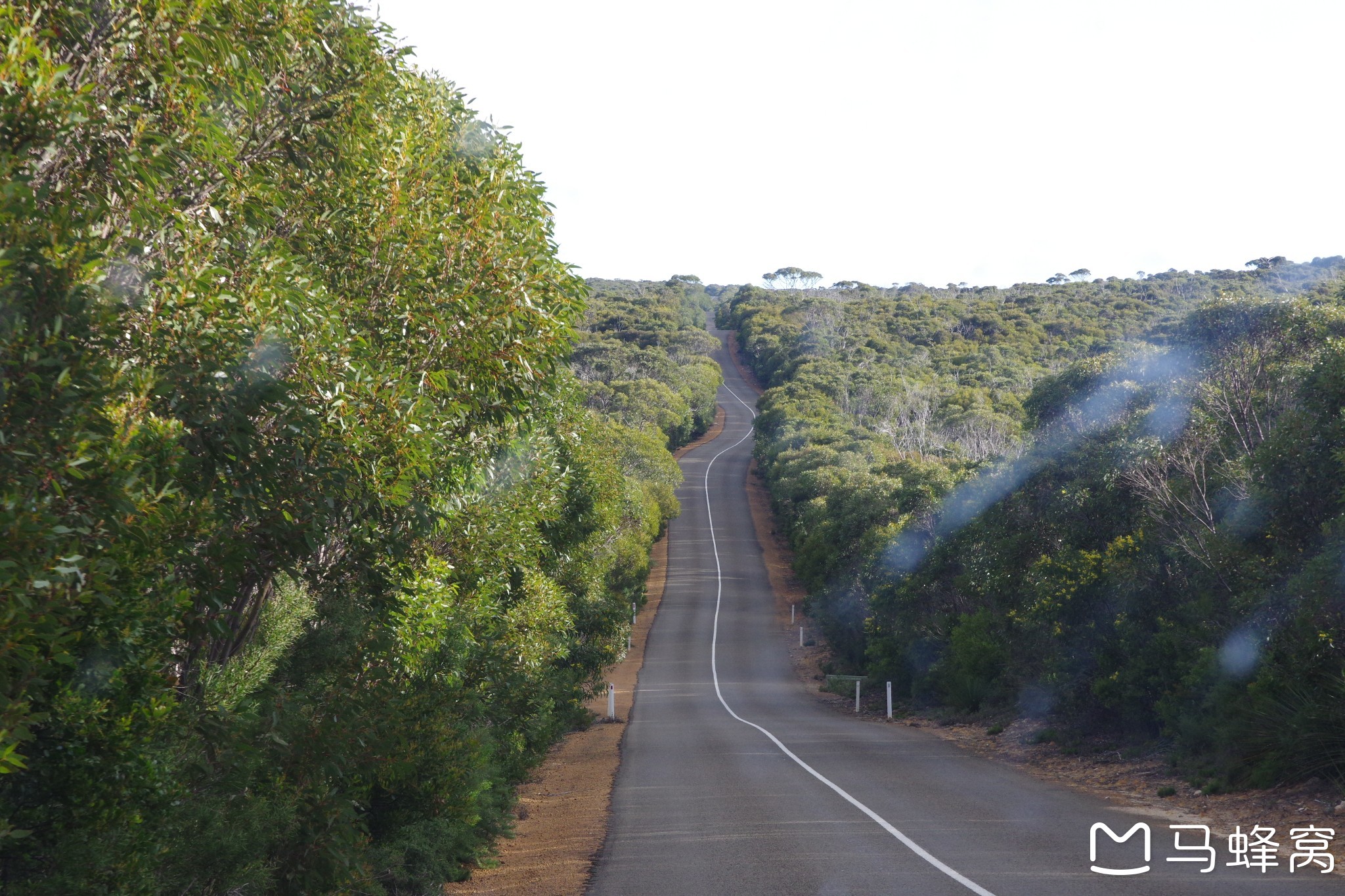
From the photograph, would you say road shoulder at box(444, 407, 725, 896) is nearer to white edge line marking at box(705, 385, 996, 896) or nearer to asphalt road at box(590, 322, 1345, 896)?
asphalt road at box(590, 322, 1345, 896)

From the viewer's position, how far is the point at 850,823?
11.1 meters

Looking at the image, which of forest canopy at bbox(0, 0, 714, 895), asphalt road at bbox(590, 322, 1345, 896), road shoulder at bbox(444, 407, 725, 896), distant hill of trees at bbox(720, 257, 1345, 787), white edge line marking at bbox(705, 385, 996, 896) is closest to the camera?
forest canopy at bbox(0, 0, 714, 895)

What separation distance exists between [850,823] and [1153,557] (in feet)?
26.8

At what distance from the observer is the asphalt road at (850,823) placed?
8.28 meters

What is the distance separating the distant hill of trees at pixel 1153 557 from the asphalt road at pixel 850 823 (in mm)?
2055

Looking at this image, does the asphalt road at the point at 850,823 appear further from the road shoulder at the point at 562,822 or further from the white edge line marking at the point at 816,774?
the road shoulder at the point at 562,822

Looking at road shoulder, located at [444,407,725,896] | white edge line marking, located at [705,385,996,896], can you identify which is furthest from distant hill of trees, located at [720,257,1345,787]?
road shoulder, located at [444,407,725,896]

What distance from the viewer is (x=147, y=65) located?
196 inches

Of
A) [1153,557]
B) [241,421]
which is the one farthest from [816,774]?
[241,421]

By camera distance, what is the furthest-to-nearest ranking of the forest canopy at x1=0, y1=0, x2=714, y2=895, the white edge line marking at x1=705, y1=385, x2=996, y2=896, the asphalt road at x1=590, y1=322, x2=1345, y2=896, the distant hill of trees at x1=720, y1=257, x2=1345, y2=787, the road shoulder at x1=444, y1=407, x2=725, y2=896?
the distant hill of trees at x1=720, y1=257, x2=1345, y2=787 → the road shoulder at x1=444, y1=407, x2=725, y2=896 → the white edge line marking at x1=705, y1=385, x2=996, y2=896 → the asphalt road at x1=590, y1=322, x2=1345, y2=896 → the forest canopy at x1=0, y1=0, x2=714, y2=895

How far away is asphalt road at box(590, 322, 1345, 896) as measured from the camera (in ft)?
27.2

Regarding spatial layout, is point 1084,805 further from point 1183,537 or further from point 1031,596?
point 1031,596

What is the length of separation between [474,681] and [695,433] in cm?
8256

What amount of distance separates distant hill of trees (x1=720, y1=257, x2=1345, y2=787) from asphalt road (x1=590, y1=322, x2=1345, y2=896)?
2.05 meters
